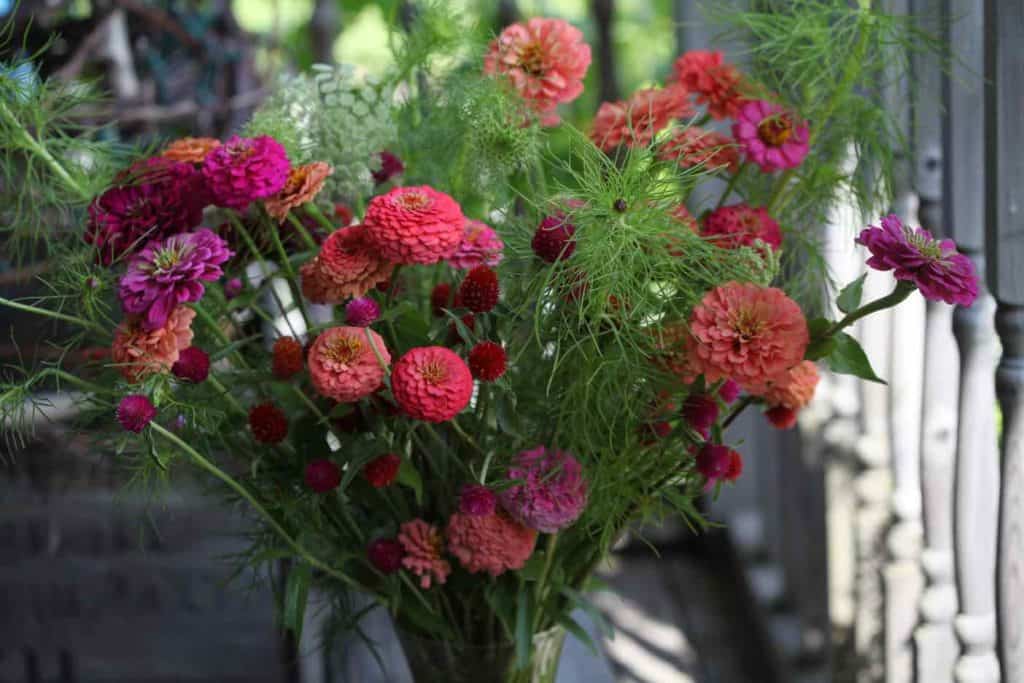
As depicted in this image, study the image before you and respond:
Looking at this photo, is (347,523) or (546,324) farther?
(347,523)

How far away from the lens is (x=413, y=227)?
659 millimetres

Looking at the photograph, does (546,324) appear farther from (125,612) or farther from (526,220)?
(125,612)

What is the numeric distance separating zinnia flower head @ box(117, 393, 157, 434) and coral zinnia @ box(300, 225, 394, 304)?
5.1 inches

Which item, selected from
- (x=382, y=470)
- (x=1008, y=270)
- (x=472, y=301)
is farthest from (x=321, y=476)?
(x=1008, y=270)

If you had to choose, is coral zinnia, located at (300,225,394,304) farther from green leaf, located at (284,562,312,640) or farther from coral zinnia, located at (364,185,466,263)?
green leaf, located at (284,562,312,640)

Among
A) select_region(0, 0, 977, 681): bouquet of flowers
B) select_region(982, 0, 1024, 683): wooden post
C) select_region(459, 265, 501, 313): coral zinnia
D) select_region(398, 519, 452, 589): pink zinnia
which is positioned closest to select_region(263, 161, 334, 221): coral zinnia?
select_region(0, 0, 977, 681): bouquet of flowers

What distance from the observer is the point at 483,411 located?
736mm

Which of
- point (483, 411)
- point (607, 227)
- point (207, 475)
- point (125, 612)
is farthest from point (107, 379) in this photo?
point (125, 612)

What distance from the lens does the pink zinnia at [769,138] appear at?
0.74 meters

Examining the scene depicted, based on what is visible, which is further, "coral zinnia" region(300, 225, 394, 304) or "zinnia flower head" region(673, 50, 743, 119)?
"zinnia flower head" region(673, 50, 743, 119)

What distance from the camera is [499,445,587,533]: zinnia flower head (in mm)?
712

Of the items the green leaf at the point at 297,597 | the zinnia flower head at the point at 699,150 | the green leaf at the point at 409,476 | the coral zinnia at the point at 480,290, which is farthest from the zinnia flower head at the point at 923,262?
the green leaf at the point at 297,597

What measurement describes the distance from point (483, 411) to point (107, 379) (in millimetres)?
274

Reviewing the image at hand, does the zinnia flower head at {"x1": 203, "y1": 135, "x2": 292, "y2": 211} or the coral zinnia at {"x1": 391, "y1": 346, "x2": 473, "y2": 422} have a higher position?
the zinnia flower head at {"x1": 203, "y1": 135, "x2": 292, "y2": 211}
